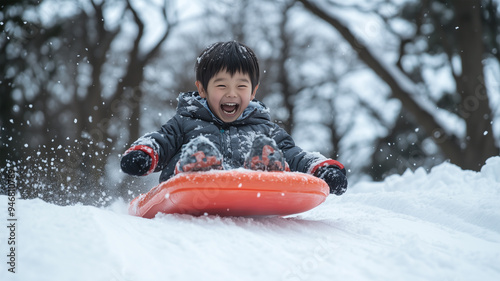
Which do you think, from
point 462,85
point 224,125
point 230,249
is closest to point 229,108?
point 224,125

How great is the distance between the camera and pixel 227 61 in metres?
2.26

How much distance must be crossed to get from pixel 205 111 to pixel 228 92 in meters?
0.18

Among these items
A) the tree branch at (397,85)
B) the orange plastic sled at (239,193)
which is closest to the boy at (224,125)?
the orange plastic sled at (239,193)

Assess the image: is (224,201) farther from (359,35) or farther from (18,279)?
(359,35)

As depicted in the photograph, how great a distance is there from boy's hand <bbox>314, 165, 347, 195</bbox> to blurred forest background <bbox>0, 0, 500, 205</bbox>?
2.18m

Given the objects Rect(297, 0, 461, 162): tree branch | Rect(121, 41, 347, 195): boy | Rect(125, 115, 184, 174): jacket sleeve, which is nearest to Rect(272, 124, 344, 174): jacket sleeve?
Rect(121, 41, 347, 195): boy

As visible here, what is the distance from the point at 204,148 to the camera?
5.85 feet

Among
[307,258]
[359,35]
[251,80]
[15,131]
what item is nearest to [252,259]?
[307,258]

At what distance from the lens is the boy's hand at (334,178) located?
2.14 meters

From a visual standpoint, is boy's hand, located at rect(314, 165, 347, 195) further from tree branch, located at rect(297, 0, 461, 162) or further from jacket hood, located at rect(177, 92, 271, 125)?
tree branch, located at rect(297, 0, 461, 162)

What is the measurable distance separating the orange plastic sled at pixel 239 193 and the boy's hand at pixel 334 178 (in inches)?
8.6

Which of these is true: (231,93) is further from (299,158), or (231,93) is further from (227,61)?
Answer: (299,158)

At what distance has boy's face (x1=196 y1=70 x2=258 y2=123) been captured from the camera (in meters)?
2.28

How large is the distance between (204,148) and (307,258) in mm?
659
